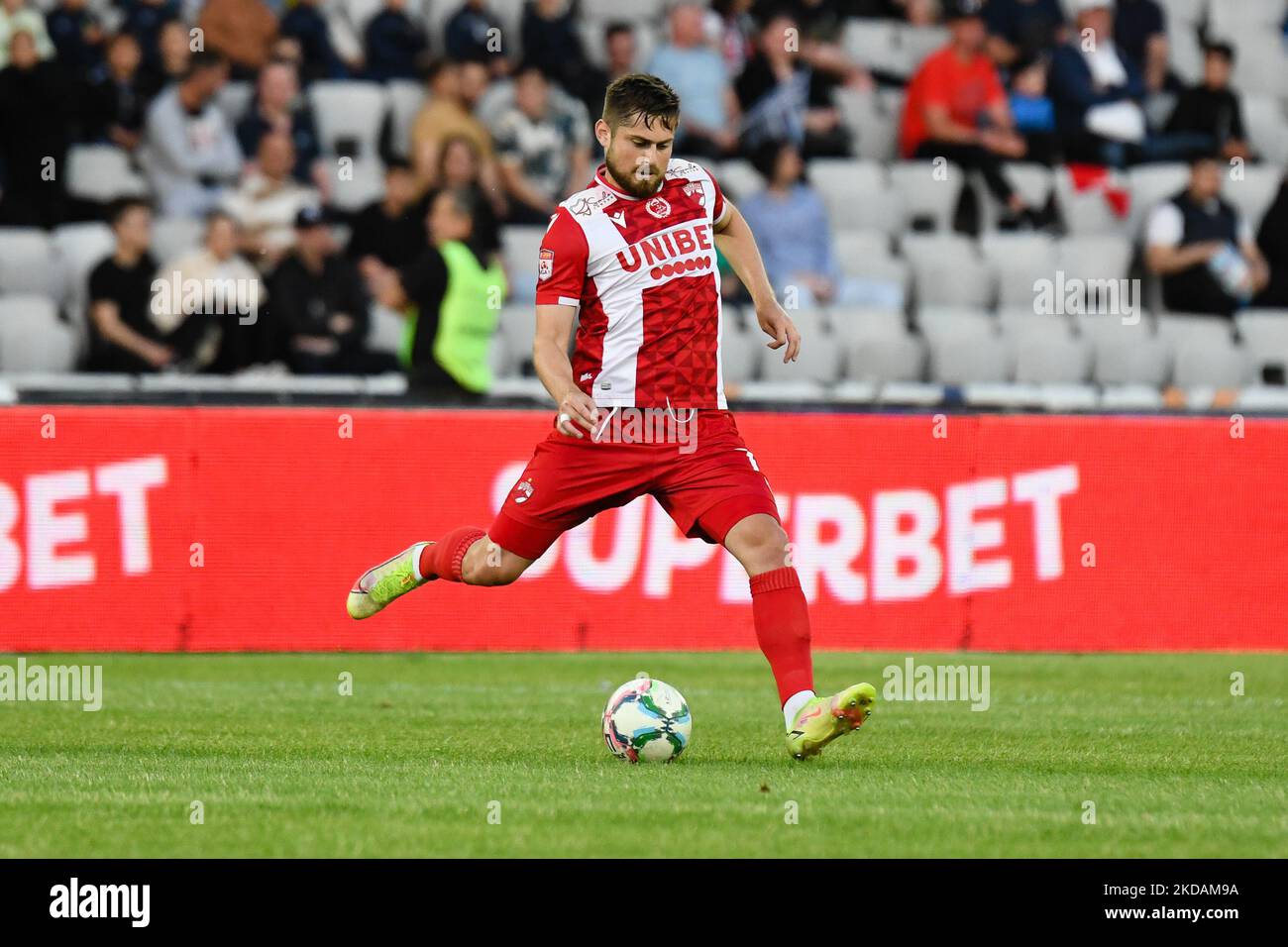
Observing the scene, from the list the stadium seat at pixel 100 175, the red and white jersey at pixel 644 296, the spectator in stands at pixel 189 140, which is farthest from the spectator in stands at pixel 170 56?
the red and white jersey at pixel 644 296

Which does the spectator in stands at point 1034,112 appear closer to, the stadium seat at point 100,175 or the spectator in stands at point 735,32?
the spectator in stands at point 735,32

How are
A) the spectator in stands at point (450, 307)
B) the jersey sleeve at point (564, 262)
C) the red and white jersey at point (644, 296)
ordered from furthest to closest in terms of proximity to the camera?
the spectator in stands at point (450, 307) < the red and white jersey at point (644, 296) < the jersey sleeve at point (564, 262)

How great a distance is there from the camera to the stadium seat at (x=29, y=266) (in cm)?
1545

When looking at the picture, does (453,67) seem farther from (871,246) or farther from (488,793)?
(488,793)

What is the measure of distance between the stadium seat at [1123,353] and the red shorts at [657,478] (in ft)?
30.9

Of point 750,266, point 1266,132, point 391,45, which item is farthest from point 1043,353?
point 750,266

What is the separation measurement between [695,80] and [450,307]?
4.40m

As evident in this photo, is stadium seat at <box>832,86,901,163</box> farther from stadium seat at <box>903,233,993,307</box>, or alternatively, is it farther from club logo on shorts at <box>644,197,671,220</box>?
club logo on shorts at <box>644,197,671,220</box>

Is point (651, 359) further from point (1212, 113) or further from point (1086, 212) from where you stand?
point (1212, 113)

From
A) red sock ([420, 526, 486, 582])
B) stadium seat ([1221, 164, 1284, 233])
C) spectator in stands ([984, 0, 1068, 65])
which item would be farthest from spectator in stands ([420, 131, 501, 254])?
stadium seat ([1221, 164, 1284, 233])

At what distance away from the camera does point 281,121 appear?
16.6 meters

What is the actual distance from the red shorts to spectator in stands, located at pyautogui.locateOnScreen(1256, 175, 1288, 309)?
1102 cm
